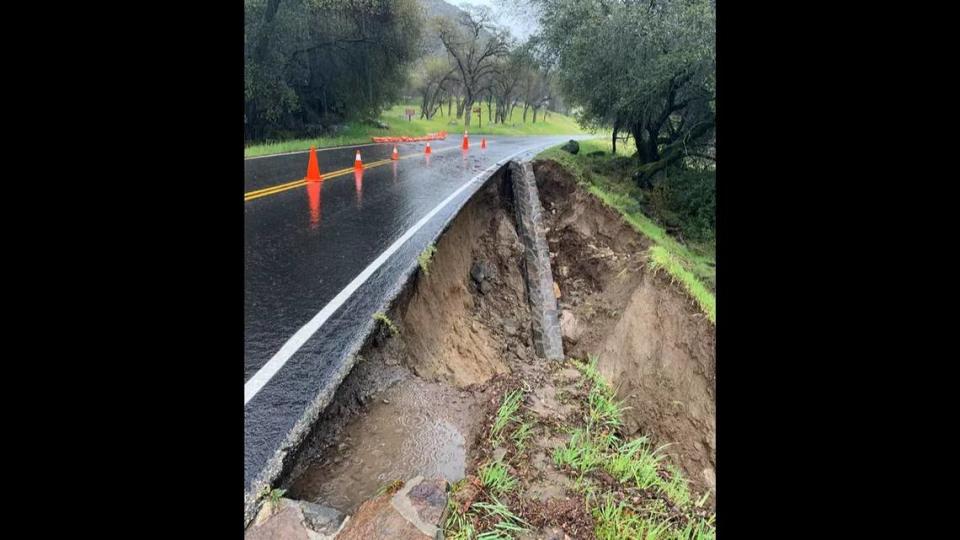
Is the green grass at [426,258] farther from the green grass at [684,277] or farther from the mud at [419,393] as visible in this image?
the green grass at [684,277]

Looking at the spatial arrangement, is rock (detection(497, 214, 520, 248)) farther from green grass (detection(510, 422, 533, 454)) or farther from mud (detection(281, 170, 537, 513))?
green grass (detection(510, 422, 533, 454))

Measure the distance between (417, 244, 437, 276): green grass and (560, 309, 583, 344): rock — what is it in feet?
8.23

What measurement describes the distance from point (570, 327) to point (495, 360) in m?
1.86

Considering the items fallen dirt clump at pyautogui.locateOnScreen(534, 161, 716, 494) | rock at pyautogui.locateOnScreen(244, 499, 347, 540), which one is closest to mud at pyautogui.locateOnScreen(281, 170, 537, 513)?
rock at pyautogui.locateOnScreen(244, 499, 347, 540)

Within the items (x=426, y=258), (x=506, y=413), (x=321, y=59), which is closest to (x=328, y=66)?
(x=321, y=59)

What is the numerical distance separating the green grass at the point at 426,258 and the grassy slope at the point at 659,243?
305 centimetres

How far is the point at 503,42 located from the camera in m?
41.6

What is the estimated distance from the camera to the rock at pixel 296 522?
259 cm

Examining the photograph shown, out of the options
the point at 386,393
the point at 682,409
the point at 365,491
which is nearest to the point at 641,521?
the point at 365,491

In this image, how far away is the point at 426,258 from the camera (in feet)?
22.2

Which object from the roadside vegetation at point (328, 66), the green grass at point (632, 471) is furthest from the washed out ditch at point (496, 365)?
the roadside vegetation at point (328, 66)
